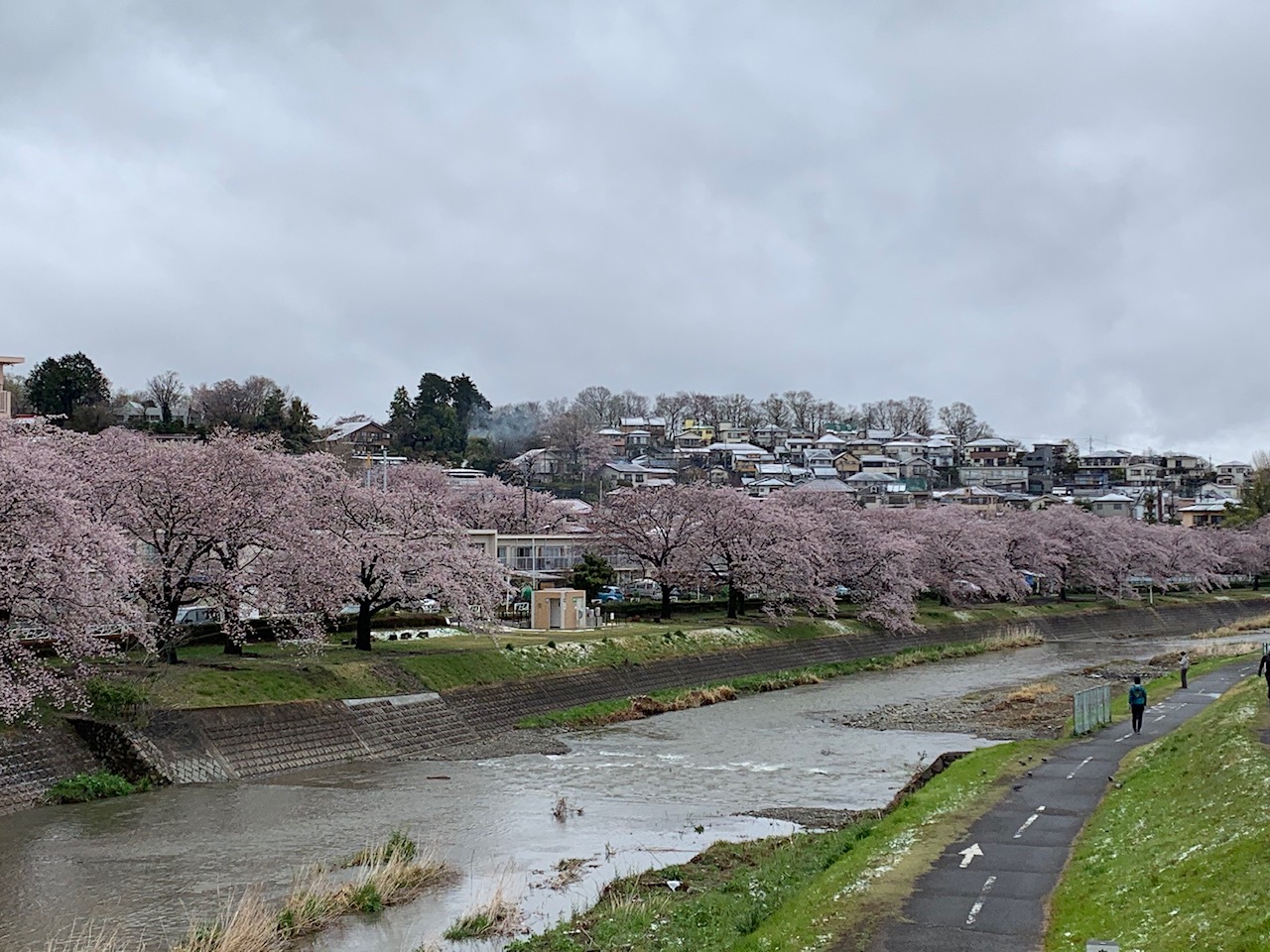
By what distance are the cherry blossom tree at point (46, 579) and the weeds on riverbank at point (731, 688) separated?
1549 centimetres

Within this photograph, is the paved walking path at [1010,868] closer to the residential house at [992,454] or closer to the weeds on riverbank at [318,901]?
the weeds on riverbank at [318,901]

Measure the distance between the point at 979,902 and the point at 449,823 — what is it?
1295 cm

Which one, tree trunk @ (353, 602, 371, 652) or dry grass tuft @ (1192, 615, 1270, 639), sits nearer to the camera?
tree trunk @ (353, 602, 371, 652)

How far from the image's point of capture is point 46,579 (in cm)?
2617

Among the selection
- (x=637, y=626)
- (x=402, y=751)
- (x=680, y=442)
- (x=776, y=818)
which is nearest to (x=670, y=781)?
(x=776, y=818)

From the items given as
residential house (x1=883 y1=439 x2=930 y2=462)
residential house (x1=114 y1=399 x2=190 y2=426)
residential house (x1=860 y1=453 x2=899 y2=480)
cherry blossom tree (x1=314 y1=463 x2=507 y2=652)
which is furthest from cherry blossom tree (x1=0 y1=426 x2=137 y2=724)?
residential house (x1=883 y1=439 x2=930 y2=462)

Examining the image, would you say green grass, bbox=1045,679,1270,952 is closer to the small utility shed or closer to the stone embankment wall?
the stone embankment wall

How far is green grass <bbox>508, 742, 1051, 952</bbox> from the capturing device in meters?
16.0

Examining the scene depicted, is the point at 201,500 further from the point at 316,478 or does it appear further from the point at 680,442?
the point at 680,442

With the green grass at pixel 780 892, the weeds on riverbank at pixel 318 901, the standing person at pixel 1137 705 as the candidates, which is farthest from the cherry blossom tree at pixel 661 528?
the weeds on riverbank at pixel 318 901

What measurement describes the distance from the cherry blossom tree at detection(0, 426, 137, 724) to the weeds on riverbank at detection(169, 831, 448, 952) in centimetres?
885

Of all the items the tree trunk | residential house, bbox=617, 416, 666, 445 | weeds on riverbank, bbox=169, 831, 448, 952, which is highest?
residential house, bbox=617, 416, 666, 445

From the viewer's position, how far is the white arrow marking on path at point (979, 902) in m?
15.6

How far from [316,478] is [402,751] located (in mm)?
13464
